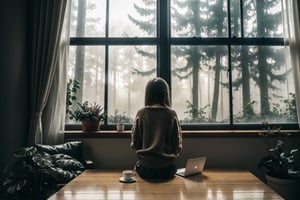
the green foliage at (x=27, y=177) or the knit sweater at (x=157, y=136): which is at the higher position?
the knit sweater at (x=157, y=136)

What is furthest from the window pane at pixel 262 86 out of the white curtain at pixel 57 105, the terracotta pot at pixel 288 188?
the white curtain at pixel 57 105

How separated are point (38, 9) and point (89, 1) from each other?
63 centimetres

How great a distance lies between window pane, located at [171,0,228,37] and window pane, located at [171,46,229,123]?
19 cm

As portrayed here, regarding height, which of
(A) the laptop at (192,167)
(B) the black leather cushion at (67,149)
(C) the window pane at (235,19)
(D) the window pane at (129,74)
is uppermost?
(C) the window pane at (235,19)

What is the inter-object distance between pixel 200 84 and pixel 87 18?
1.69m

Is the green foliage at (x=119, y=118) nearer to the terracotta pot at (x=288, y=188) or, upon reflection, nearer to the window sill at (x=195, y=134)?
the window sill at (x=195, y=134)

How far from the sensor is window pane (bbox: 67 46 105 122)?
113 inches

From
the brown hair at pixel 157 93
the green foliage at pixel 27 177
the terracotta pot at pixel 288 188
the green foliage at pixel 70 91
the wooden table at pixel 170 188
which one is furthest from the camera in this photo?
the green foliage at pixel 70 91

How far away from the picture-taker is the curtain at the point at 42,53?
251 centimetres

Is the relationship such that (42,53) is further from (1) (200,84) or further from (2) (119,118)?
(1) (200,84)

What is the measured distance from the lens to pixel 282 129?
2717 mm

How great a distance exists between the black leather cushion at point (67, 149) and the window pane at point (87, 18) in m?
1.39

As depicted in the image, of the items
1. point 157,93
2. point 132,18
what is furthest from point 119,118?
point 132,18

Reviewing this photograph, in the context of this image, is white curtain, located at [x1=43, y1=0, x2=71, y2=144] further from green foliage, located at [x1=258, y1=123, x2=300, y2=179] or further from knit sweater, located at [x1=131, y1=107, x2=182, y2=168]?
green foliage, located at [x1=258, y1=123, x2=300, y2=179]
